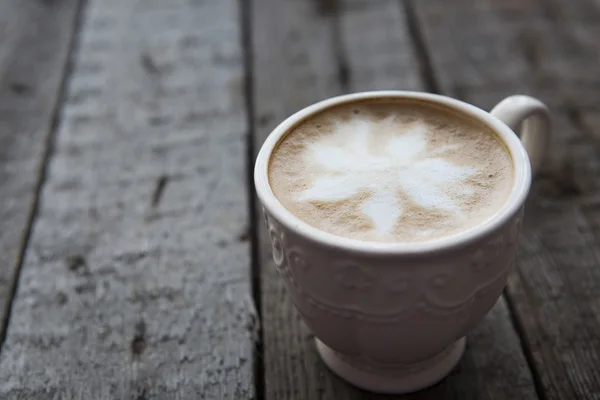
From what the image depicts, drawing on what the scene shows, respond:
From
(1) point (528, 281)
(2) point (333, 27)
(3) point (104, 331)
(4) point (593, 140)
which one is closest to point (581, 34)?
(4) point (593, 140)

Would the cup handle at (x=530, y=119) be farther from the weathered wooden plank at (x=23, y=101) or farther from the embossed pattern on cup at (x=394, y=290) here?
the weathered wooden plank at (x=23, y=101)

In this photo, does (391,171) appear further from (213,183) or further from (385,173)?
(213,183)

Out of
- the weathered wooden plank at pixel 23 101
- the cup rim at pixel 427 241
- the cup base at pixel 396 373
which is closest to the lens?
the cup rim at pixel 427 241

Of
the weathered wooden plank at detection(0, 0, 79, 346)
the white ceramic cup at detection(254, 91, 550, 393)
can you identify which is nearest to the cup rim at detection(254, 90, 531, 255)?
the white ceramic cup at detection(254, 91, 550, 393)

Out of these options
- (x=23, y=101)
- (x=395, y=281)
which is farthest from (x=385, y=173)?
(x=23, y=101)

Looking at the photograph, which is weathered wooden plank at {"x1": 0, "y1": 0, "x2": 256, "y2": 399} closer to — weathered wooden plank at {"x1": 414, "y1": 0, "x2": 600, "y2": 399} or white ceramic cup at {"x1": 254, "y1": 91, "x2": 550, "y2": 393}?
white ceramic cup at {"x1": 254, "y1": 91, "x2": 550, "y2": 393}

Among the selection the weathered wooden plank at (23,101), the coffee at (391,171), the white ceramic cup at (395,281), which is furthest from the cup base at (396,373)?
the weathered wooden plank at (23,101)
